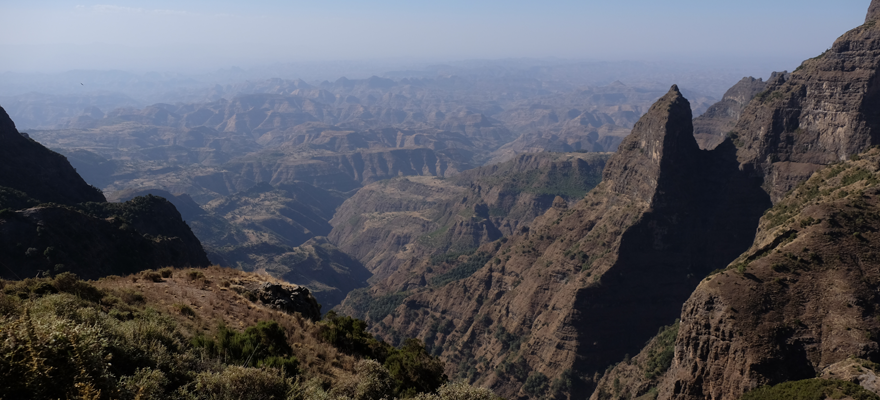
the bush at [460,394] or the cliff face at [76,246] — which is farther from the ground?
the bush at [460,394]

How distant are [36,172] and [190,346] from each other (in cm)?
7590

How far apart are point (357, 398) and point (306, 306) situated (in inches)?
579

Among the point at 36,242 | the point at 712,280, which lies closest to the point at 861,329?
the point at 712,280

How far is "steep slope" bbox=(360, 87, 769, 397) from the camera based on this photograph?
3487 inches

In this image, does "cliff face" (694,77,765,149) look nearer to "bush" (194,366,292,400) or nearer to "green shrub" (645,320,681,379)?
"green shrub" (645,320,681,379)

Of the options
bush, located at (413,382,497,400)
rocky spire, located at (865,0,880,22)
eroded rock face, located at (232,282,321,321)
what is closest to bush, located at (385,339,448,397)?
bush, located at (413,382,497,400)

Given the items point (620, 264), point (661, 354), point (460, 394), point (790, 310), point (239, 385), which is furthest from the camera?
point (620, 264)

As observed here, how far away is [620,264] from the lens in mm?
92938

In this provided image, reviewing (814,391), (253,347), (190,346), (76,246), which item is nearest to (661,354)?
(814,391)

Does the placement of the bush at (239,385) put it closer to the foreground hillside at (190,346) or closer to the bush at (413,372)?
the foreground hillside at (190,346)

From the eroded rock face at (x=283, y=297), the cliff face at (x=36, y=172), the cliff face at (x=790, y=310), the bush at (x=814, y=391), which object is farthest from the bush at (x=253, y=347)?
the cliff face at (x=36, y=172)

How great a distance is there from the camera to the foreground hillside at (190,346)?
1388 cm

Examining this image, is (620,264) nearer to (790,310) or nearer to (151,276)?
→ (790,310)

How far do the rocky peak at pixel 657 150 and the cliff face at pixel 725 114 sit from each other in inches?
2898
